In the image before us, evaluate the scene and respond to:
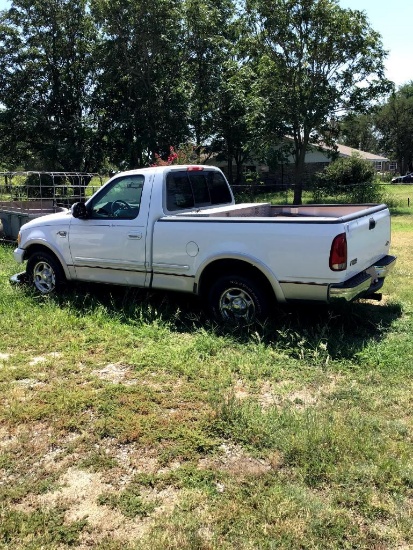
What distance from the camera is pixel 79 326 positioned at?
5844 millimetres

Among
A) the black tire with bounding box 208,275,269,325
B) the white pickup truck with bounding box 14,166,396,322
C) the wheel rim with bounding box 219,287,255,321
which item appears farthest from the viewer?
the wheel rim with bounding box 219,287,255,321

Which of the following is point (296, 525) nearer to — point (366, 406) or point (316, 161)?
point (366, 406)

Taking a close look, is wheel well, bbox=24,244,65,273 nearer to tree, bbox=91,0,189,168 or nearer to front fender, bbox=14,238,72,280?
front fender, bbox=14,238,72,280

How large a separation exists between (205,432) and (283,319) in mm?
2482

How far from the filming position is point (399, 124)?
2506 inches

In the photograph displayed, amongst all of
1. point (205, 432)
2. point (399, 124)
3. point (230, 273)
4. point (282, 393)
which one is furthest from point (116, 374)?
point (399, 124)

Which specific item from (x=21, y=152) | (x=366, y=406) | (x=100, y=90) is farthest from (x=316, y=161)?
(x=366, y=406)

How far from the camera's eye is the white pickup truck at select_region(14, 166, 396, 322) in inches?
191

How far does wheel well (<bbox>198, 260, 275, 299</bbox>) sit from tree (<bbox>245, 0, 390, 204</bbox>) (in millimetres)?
18279

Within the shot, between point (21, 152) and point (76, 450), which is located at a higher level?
point (21, 152)

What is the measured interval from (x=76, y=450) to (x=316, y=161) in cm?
3703

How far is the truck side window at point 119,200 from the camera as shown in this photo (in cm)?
615

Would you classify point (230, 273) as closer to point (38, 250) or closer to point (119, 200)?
point (119, 200)

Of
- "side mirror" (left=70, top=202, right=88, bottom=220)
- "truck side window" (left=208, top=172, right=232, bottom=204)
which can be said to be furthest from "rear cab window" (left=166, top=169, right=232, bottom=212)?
"side mirror" (left=70, top=202, right=88, bottom=220)
